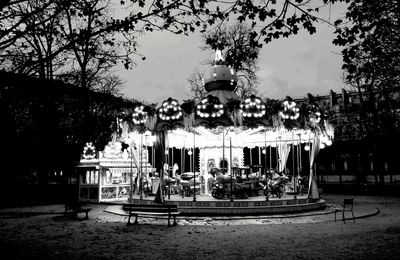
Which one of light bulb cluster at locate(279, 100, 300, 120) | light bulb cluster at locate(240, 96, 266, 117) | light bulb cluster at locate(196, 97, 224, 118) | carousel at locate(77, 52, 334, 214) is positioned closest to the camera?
light bulb cluster at locate(196, 97, 224, 118)

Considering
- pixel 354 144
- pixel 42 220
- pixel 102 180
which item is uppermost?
pixel 354 144

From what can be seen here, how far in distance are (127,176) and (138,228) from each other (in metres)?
11.4

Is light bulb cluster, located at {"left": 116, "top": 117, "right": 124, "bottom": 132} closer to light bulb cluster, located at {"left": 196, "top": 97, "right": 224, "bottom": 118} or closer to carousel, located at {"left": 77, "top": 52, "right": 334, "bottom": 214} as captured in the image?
carousel, located at {"left": 77, "top": 52, "right": 334, "bottom": 214}

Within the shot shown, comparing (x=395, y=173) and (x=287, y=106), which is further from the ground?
(x=287, y=106)

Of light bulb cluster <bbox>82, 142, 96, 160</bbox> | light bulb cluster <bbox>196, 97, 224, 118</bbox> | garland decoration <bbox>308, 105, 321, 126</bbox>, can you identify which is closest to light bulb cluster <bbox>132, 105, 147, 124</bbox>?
light bulb cluster <bbox>196, 97, 224, 118</bbox>

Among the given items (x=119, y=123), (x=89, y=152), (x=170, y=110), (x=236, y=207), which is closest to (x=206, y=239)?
(x=236, y=207)

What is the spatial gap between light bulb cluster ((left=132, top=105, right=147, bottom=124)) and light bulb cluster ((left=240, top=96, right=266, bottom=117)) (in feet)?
11.7

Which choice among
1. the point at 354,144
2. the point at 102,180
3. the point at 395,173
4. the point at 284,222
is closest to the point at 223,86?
the point at 284,222

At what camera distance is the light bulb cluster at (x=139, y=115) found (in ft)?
43.1

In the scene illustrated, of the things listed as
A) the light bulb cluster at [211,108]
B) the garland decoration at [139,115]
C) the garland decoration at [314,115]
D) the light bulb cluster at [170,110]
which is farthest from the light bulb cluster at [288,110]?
the garland decoration at [139,115]

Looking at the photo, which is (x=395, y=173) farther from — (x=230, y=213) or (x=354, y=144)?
(x=230, y=213)

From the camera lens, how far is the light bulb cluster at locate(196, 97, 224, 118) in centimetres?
1229

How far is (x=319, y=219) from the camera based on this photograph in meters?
11.9

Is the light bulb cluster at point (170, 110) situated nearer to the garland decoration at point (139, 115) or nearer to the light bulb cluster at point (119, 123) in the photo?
the garland decoration at point (139, 115)
